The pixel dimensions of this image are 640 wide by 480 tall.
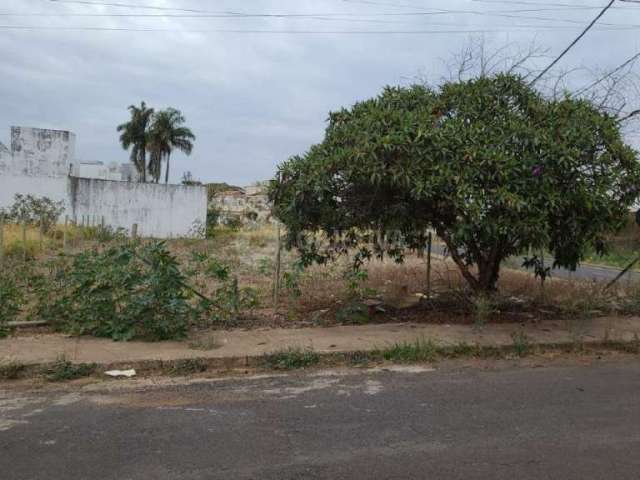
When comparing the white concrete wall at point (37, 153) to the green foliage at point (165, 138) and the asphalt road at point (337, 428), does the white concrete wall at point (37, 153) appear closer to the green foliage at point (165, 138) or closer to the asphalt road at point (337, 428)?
the green foliage at point (165, 138)

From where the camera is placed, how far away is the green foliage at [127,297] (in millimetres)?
7168

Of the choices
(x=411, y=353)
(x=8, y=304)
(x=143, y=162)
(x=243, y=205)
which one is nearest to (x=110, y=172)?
(x=143, y=162)

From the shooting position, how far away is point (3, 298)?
295 inches

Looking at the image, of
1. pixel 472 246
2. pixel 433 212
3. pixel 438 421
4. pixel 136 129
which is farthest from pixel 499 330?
pixel 136 129

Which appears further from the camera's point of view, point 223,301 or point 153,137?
point 153,137

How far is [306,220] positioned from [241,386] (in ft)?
9.58

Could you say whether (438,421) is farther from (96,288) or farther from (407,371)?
(96,288)

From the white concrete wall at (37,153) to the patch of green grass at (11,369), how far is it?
31217 millimetres

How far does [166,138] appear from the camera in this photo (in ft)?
165

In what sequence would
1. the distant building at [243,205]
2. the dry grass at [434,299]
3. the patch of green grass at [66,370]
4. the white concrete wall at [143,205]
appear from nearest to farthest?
the patch of green grass at [66,370] → the dry grass at [434,299] → the white concrete wall at [143,205] → the distant building at [243,205]

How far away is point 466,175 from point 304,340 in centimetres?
281

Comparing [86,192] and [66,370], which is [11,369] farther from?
[86,192]

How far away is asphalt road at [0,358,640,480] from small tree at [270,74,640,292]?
207 cm

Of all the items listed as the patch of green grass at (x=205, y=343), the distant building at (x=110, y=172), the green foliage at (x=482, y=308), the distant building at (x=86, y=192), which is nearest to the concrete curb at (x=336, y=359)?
the patch of green grass at (x=205, y=343)
